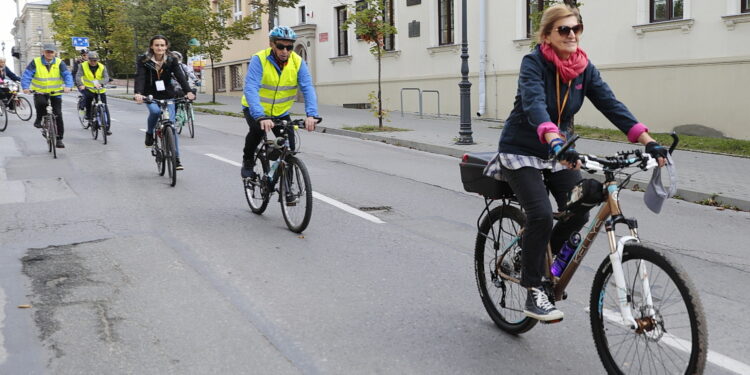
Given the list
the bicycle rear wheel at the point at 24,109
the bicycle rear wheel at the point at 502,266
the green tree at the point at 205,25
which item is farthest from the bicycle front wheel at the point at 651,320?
the green tree at the point at 205,25

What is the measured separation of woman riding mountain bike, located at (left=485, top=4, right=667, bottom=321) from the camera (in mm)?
3752

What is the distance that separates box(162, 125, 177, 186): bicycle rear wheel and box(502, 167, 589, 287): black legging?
644cm

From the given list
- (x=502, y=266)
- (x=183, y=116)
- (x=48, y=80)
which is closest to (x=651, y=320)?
(x=502, y=266)

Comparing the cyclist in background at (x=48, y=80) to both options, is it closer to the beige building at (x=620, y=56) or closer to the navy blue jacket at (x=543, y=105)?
the navy blue jacket at (x=543, y=105)

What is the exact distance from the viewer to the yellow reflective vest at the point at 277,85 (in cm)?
722

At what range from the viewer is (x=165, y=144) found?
10.2 meters

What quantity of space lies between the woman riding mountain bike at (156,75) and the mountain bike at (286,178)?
312 cm

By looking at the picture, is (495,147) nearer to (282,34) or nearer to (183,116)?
(183,116)

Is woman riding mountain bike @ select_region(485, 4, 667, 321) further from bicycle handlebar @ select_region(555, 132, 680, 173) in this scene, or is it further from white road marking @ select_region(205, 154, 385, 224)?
white road marking @ select_region(205, 154, 385, 224)

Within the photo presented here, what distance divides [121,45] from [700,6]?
3564cm

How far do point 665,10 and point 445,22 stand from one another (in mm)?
8538

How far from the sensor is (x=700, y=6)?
16.1m

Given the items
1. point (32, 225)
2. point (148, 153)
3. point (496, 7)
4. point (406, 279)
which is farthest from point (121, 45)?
point (406, 279)

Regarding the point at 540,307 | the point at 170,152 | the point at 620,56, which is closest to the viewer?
the point at 540,307
